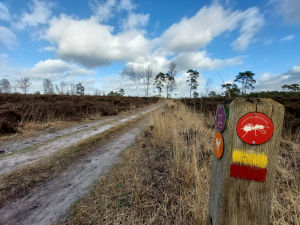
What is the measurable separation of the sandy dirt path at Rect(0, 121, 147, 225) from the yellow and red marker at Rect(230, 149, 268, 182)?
2.11m

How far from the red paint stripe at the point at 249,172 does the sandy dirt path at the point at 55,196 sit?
210 cm

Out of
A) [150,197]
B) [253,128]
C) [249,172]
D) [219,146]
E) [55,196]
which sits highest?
[253,128]

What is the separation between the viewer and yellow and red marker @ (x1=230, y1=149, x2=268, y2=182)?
27.6 inches

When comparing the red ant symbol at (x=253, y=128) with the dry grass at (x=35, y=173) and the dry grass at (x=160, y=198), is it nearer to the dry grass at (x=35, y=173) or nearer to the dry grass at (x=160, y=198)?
the dry grass at (x=160, y=198)

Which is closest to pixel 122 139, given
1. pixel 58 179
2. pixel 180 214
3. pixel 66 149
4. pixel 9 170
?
pixel 66 149

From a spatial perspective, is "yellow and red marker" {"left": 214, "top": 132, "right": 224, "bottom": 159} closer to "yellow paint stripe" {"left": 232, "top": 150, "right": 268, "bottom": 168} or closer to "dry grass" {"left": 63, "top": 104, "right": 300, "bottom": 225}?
"yellow paint stripe" {"left": 232, "top": 150, "right": 268, "bottom": 168}

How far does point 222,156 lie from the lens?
78cm

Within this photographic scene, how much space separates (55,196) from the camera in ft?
6.82

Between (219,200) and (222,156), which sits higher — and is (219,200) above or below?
below

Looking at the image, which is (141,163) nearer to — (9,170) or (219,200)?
(219,200)

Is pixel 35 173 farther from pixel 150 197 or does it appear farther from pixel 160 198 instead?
pixel 160 198

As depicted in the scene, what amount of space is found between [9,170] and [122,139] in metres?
2.93

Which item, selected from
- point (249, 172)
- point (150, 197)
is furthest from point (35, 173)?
point (249, 172)

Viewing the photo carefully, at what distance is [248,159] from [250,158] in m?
0.01
